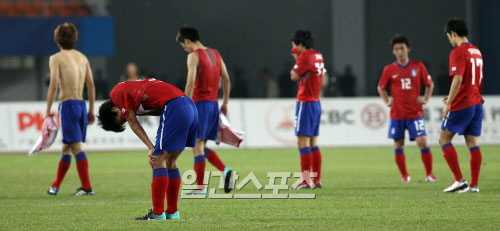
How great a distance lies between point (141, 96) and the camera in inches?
292

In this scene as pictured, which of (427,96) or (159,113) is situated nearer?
(159,113)

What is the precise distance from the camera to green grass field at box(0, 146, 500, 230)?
7.41 meters

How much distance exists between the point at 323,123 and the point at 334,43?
893 cm

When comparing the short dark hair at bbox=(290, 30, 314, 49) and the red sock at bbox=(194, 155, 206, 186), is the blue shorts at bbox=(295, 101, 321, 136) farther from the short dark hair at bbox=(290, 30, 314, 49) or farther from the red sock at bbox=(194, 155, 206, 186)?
the red sock at bbox=(194, 155, 206, 186)

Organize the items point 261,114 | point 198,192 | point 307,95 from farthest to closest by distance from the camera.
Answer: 1. point 261,114
2. point 307,95
3. point 198,192

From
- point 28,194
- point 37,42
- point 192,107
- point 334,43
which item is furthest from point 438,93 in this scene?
point 192,107

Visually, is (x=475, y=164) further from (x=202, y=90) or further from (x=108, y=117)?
(x=108, y=117)

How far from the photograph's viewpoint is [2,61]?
27062mm

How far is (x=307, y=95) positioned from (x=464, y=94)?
6.89 feet

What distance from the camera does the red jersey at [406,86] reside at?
39.9 feet

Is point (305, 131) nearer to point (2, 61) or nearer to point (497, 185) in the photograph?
point (497, 185)

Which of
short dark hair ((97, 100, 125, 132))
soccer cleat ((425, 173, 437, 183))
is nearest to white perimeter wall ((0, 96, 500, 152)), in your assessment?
soccer cleat ((425, 173, 437, 183))

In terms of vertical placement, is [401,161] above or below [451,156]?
below

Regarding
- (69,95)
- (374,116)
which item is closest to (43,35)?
(374,116)
